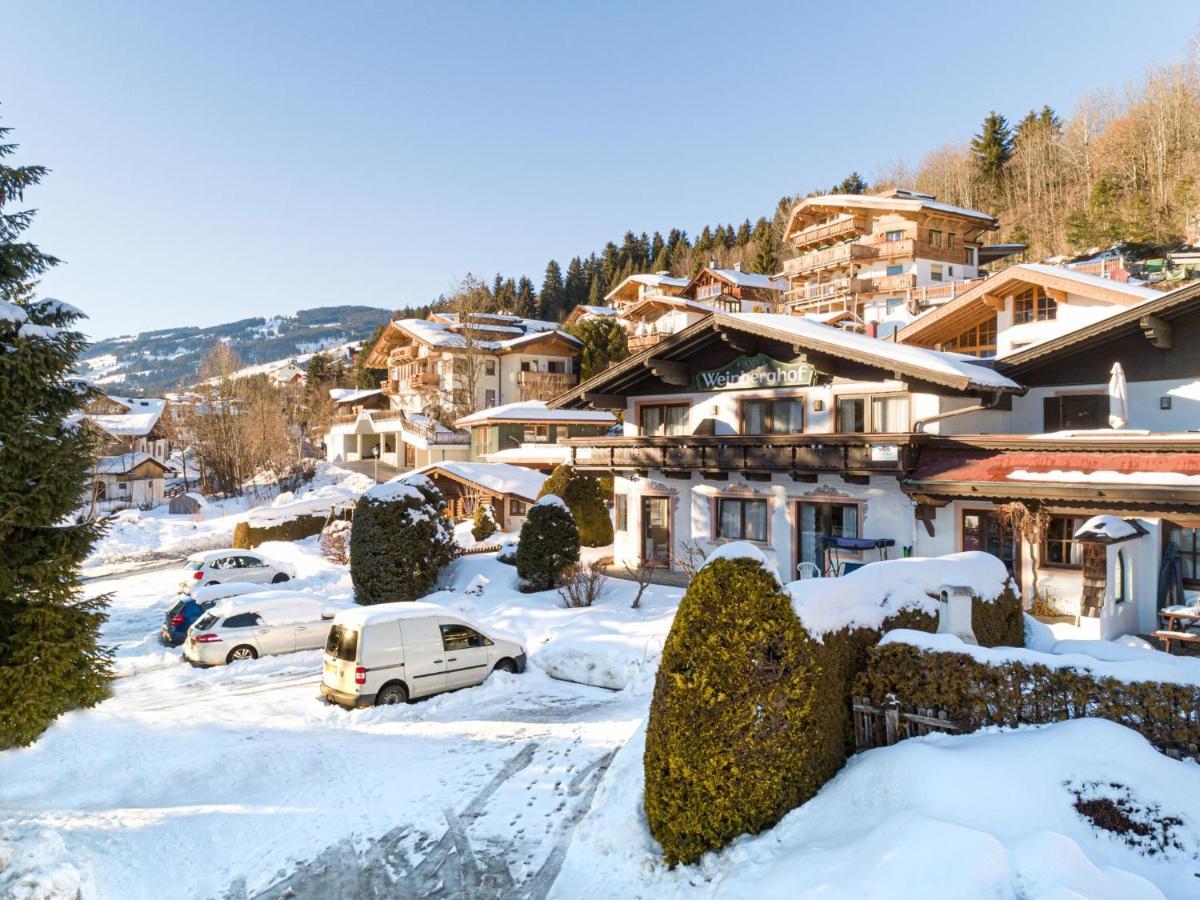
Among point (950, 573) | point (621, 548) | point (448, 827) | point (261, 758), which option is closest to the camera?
point (448, 827)

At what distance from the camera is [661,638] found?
51.3 feet

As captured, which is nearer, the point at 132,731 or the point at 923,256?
the point at 132,731

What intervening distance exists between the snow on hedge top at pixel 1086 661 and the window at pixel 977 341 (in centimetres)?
2359

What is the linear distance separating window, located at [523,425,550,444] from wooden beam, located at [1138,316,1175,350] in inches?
1234

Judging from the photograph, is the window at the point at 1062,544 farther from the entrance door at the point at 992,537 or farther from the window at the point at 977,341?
the window at the point at 977,341

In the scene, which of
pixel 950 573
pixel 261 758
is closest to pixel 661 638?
pixel 950 573

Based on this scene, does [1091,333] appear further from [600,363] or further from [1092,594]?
[600,363]

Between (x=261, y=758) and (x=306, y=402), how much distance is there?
77.8 meters

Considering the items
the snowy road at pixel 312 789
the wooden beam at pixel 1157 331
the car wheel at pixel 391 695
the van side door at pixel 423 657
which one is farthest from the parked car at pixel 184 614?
the wooden beam at pixel 1157 331

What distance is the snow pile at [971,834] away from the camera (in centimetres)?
540

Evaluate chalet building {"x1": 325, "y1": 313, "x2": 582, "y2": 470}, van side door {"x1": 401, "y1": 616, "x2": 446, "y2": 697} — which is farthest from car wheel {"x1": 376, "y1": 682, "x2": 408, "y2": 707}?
chalet building {"x1": 325, "y1": 313, "x2": 582, "y2": 470}

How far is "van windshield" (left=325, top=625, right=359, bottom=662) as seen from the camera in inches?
531

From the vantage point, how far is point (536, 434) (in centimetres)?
4481

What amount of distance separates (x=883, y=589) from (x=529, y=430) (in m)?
36.6
